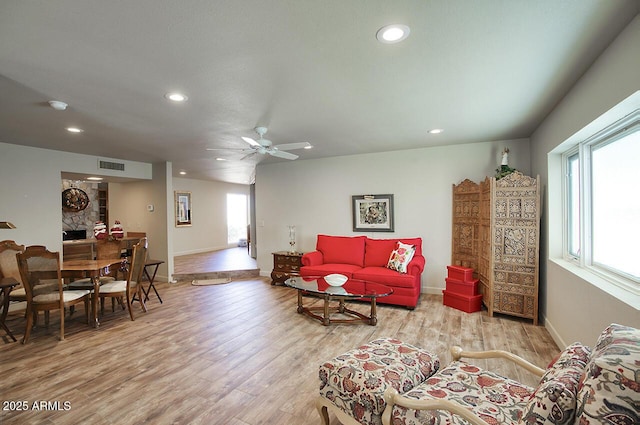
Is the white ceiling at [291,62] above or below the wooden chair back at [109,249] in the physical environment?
above

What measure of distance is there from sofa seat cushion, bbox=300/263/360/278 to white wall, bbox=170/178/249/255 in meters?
5.58

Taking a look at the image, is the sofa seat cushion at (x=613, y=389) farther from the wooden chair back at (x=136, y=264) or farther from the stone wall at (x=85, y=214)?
the stone wall at (x=85, y=214)

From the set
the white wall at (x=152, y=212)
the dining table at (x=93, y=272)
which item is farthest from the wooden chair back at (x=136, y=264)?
the white wall at (x=152, y=212)

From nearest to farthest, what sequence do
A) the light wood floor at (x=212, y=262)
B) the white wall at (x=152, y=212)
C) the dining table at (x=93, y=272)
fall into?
the dining table at (x=93, y=272) → the white wall at (x=152, y=212) → the light wood floor at (x=212, y=262)

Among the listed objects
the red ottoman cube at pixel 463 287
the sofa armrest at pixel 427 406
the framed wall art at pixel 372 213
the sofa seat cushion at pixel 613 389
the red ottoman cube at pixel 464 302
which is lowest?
the red ottoman cube at pixel 464 302

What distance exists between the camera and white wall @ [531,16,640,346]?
181 centimetres

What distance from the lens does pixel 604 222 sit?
8.28 ft

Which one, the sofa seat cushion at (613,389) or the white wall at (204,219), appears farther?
the white wall at (204,219)

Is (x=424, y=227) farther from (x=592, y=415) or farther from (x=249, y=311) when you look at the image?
(x=592, y=415)

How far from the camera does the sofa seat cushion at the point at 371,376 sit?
1702 millimetres

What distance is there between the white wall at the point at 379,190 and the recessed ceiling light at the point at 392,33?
139 inches

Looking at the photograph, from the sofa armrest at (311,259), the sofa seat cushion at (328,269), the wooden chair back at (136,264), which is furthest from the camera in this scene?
the sofa armrest at (311,259)

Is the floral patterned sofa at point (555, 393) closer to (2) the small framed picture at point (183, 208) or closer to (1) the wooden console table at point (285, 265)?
(1) the wooden console table at point (285, 265)

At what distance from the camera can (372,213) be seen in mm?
5562
